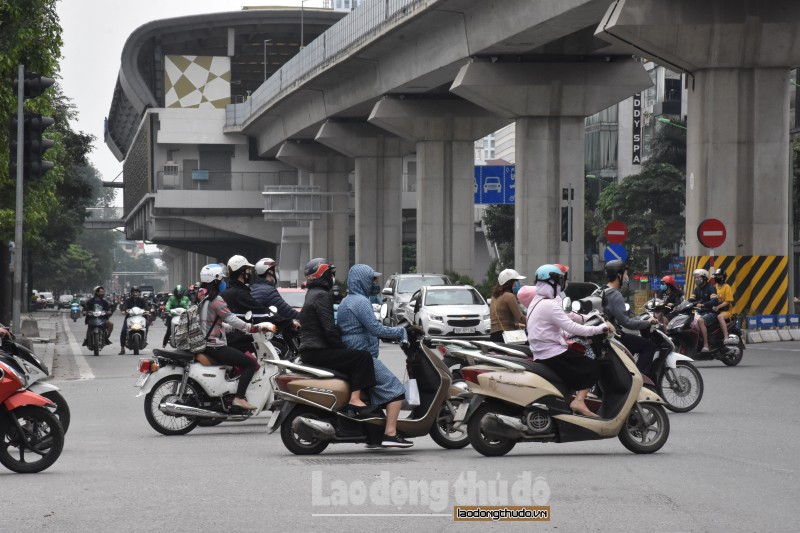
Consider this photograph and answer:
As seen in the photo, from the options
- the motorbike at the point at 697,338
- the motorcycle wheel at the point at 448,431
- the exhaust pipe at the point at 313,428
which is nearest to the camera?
the exhaust pipe at the point at 313,428

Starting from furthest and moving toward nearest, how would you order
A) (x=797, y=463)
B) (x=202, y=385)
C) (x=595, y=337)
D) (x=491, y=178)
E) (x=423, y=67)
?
(x=491, y=178)
(x=423, y=67)
(x=202, y=385)
(x=595, y=337)
(x=797, y=463)

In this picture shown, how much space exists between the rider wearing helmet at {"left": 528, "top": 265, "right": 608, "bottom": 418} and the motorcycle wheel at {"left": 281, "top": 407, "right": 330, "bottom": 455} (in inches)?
74.6

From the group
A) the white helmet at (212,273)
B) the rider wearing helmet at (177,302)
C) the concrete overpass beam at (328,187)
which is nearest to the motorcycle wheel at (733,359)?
the white helmet at (212,273)

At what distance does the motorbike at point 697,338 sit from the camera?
792 inches

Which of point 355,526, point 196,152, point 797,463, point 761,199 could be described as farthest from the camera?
point 196,152

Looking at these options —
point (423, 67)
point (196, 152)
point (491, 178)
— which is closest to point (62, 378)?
point (423, 67)

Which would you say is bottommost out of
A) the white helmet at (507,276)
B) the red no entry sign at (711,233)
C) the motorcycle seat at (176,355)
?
the motorcycle seat at (176,355)

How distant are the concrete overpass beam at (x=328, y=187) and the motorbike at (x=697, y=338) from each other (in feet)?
141

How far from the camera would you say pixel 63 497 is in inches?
357

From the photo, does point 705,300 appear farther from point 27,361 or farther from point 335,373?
point 27,361

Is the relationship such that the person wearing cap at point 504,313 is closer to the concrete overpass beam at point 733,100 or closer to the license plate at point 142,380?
the license plate at point 142,380

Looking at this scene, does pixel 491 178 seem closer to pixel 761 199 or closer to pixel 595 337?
pixel 761 199

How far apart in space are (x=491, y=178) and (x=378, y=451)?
1778 inches

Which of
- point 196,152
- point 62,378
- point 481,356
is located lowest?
point 62,378
